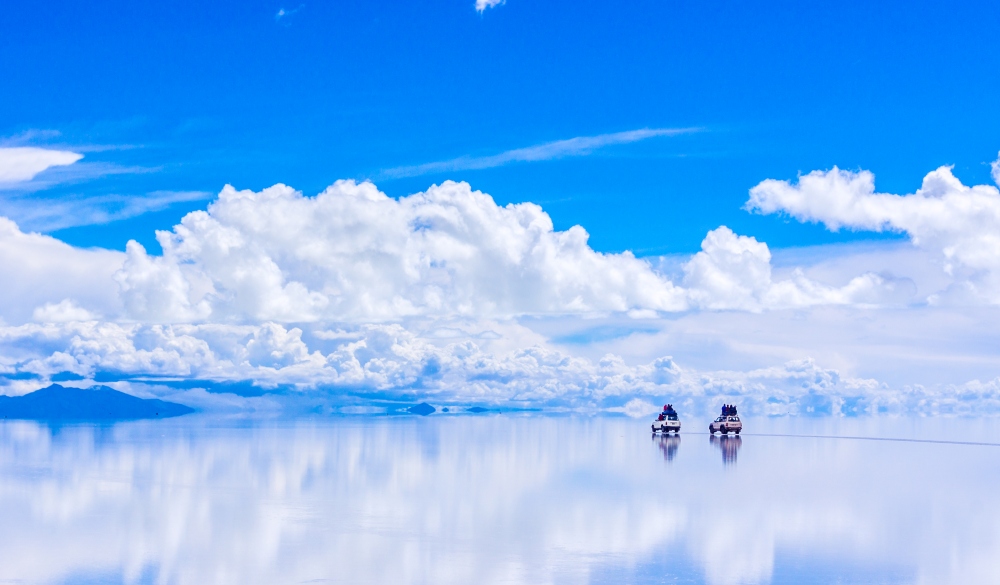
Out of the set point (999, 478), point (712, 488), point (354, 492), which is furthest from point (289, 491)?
point (999, 478)

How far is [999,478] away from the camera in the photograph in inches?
4417

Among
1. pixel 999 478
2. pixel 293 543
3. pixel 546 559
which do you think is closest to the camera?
pixel 546 559

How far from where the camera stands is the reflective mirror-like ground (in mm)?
48406

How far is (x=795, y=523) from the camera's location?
65.9 meters

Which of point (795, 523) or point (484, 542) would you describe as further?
point (795, 523)

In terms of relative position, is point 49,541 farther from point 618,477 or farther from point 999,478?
point 999,478

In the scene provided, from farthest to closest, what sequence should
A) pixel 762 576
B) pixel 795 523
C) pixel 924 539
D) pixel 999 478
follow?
1. pixel 999 478
2. pixel 795 523
3. pixel 924 539
4. pixel 762 576

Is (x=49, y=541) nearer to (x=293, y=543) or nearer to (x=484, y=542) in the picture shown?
(x=293, y=543)

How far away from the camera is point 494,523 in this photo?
64.8m

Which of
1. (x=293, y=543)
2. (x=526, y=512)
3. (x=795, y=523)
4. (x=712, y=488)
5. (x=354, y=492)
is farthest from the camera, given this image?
(x=712, y=488)

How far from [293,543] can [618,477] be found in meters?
53.9

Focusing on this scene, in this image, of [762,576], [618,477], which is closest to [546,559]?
[762,576]

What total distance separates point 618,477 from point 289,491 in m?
34.9

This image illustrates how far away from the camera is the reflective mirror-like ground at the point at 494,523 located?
48.4 meters
